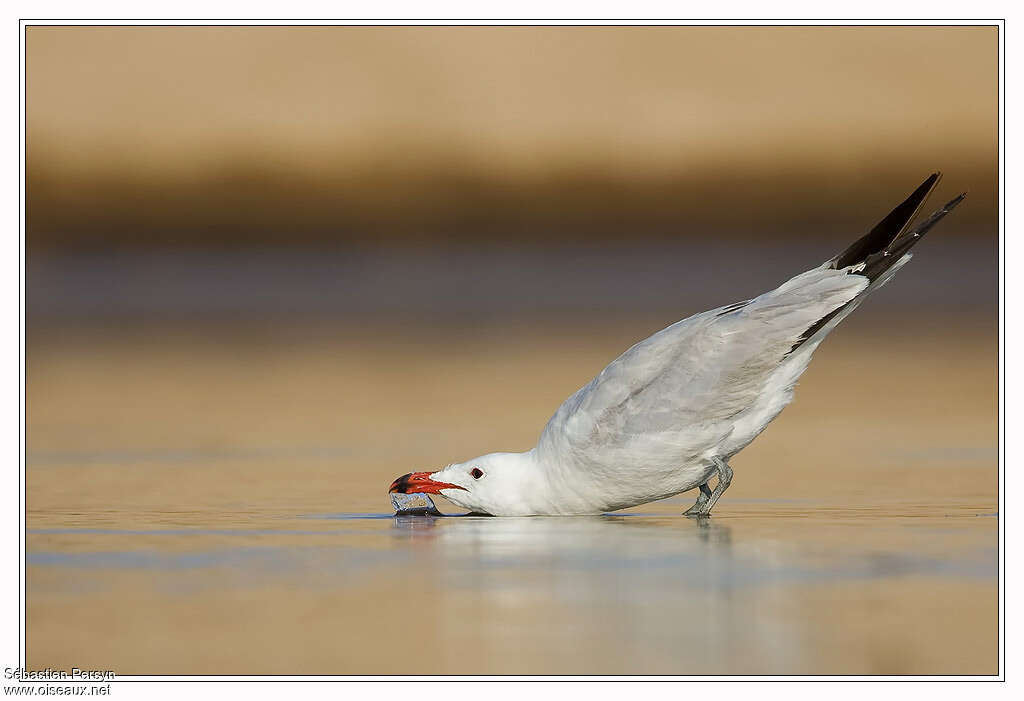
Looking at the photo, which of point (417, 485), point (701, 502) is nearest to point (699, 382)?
point (701, 502)

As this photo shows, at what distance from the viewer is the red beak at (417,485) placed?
802 centimetres

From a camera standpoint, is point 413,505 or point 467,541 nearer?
point 467,541

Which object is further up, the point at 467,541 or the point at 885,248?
the point at 885,248

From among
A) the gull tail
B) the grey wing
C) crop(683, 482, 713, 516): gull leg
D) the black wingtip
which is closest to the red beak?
the grey wing

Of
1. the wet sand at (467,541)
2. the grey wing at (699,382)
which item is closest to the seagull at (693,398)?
the grey wing at (699,382)

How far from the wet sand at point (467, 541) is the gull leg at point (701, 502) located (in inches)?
4.6

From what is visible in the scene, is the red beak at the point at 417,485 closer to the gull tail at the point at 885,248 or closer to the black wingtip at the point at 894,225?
the gull tail at the point at 885,248

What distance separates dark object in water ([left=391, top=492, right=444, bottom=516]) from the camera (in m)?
8.07

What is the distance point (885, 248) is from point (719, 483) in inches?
55.0

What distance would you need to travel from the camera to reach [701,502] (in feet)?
26.2

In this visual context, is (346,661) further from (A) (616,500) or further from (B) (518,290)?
(B) (518,290)

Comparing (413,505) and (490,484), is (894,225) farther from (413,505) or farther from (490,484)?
(413,505)

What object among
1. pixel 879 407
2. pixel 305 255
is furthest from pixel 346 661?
pixel 305 255

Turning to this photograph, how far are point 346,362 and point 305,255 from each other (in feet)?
27.5
